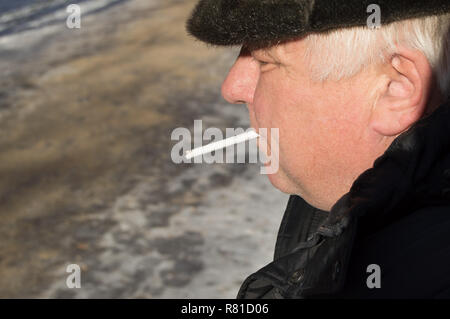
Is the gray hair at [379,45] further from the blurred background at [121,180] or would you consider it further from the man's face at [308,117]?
the blurred background at [121,180]

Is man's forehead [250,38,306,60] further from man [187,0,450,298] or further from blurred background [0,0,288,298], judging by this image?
blurred background [0,0,288,298]

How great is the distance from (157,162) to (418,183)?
3.25 metres

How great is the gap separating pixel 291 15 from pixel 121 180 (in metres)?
3.18

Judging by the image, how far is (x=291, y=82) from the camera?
1646mm

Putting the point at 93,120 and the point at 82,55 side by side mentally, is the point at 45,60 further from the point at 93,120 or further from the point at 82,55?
the point at 93,120

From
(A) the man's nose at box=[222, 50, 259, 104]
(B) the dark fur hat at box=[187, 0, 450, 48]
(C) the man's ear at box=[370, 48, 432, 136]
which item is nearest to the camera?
(B) the dark fur hat at box=[187, 0, 450, 48]

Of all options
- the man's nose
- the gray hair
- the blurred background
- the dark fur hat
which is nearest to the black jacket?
the gray hair

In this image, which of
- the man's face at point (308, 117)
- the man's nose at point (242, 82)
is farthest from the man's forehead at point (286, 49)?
the man's nose at point (242, 82)

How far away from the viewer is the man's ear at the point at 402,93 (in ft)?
4.91

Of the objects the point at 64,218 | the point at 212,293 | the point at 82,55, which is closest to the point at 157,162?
the point at 64,218

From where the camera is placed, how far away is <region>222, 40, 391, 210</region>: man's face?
1.59 metres

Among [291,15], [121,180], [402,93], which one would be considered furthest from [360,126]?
[121,180]

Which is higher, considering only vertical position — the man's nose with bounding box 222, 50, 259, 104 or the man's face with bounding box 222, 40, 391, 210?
the man's nose with bounding box 222, 50, 259, 104

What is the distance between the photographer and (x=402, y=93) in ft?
5.03
